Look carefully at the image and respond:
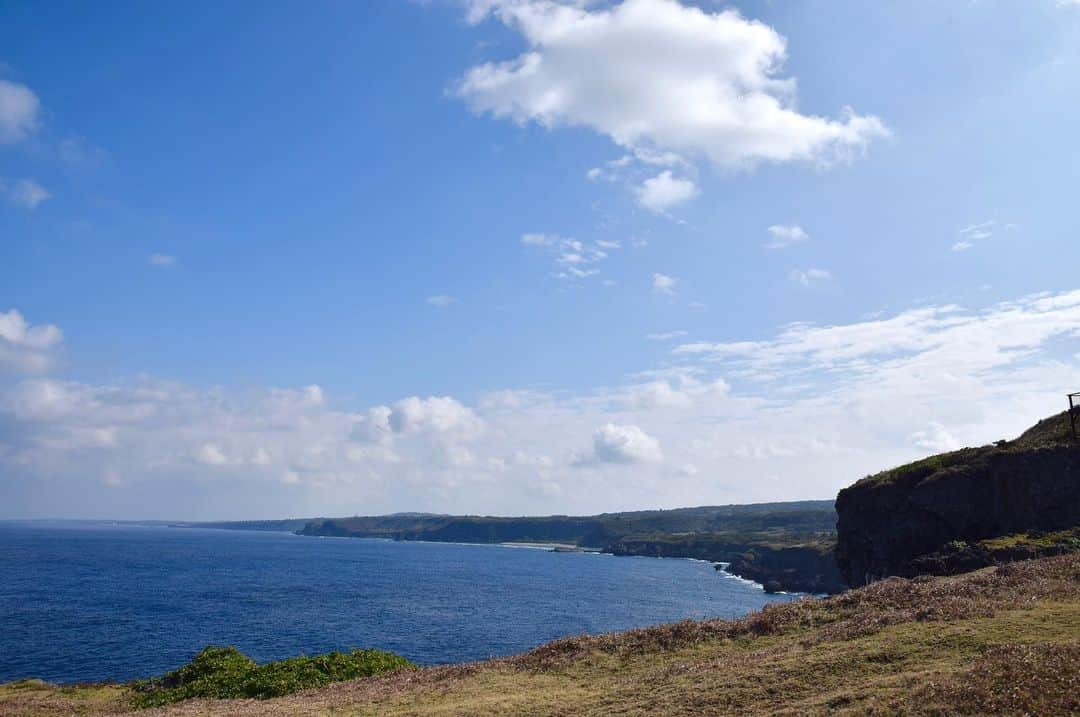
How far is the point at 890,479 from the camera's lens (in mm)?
64125

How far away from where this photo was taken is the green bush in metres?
34.3

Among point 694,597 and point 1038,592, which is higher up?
point 1038,592

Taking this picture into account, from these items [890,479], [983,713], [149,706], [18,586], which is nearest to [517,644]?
[890,479]

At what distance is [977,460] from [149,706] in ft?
204

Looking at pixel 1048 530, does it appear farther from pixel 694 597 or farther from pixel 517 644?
pixel 694 597

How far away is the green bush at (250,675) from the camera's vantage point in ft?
112

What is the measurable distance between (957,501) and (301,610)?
89.8 metres

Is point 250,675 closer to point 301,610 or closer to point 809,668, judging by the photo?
point 809,668

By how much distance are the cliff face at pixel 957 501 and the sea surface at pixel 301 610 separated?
3481 centimetres

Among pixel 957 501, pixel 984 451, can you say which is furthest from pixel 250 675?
pixel 984 451

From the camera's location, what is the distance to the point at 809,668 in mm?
21594

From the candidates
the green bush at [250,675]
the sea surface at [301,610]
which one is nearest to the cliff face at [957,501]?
the sea surface at [301,610]

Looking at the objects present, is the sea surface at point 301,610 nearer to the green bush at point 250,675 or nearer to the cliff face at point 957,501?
the green bush at point 250,675

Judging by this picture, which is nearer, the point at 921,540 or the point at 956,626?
the point at 956,626
